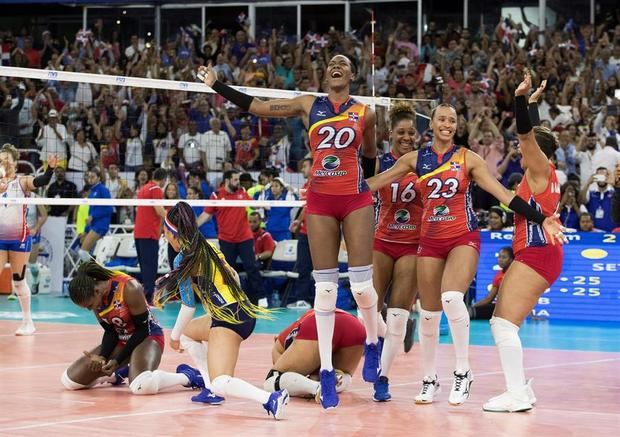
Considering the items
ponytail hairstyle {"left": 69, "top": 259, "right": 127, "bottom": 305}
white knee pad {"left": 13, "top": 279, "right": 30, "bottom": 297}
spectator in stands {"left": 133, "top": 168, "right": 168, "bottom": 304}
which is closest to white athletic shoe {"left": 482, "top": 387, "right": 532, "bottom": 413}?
ponytail hairstyle {"left": 69, "top": 259, "right": 127, "bottom": 305}

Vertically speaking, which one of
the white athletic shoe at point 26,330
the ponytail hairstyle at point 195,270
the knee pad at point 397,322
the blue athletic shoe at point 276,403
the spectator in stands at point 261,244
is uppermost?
the ponytail hairstyle at point 195,270

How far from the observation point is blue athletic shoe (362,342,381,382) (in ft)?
26.1

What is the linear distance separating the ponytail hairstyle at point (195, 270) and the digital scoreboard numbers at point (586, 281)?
8.41 meters

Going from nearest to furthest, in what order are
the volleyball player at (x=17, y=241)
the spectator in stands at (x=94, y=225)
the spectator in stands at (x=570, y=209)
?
the volleyball player at (x=17, y=241) → the spectator in stands at (x=570, y=209) → the spectator in stands at (x=94, y=225)

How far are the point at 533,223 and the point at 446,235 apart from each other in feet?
2.08

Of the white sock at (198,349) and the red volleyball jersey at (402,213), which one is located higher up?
the red volleyball jersey at (402,213)

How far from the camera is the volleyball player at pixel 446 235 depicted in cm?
774

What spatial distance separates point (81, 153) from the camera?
61.9 ft

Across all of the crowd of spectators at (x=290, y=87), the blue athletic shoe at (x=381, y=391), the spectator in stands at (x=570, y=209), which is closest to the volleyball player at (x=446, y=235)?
the blue athletic shoe at (x=381, y=391)

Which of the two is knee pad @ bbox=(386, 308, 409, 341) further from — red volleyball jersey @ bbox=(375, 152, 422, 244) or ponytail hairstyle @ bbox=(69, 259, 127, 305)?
ponytail hairstyle @ bbox=(69, 259, 127, 305)

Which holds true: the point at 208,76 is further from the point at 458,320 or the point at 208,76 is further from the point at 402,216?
the point at 458,320

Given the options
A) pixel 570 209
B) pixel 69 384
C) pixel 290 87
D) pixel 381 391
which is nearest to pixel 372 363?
pixel 381 391

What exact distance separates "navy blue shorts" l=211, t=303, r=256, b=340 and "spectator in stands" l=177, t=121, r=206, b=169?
423 inches

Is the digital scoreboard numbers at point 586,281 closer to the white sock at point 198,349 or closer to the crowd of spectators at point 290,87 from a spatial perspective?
the crowd of spectators at point 290,87
